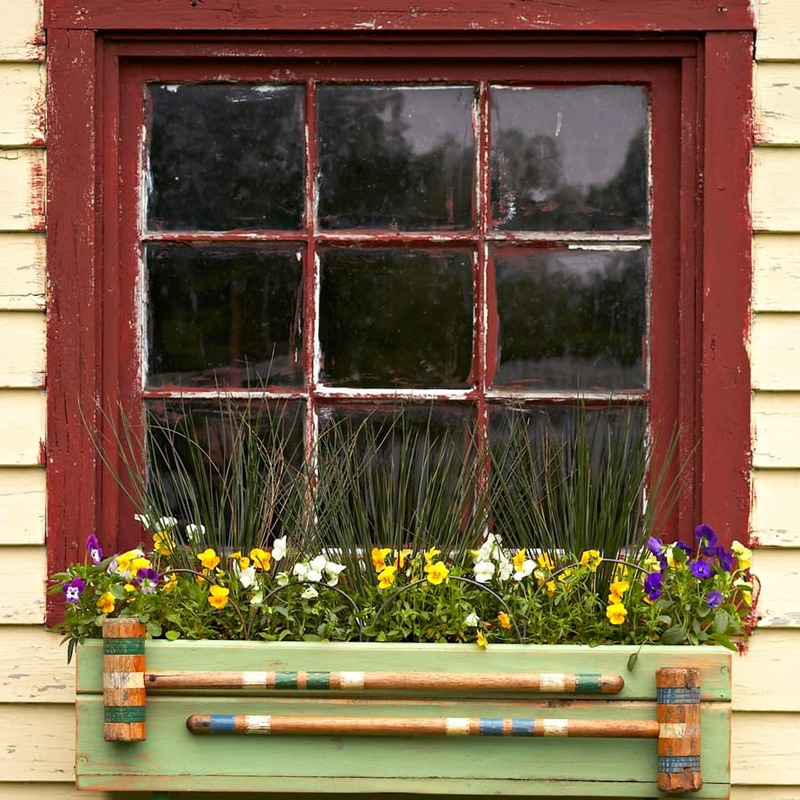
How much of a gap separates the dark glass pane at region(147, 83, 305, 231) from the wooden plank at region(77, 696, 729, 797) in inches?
44.2

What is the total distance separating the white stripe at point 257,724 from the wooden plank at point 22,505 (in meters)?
0.67

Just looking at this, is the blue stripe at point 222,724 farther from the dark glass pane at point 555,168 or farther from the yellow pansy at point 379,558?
the dark glass pane at point 555,168

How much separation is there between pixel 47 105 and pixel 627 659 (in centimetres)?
174

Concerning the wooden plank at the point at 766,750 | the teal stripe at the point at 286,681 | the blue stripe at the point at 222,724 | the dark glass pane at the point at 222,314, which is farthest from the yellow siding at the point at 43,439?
the teal stripe at the point at 286,681

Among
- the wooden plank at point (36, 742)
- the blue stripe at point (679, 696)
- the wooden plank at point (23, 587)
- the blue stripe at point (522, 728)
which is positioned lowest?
the wooden plank at point (36, 742)

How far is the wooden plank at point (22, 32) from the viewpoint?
8.29 ft

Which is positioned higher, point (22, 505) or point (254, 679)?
point (22, 505)

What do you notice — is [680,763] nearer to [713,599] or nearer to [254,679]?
[713,599]

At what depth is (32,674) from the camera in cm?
249

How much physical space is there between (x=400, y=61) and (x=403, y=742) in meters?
1.52

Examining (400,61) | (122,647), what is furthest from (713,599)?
(400,61)

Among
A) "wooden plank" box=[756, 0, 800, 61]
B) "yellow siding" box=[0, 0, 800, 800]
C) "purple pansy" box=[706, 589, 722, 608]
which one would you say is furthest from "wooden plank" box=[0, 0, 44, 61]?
"purple pansy" box=[706, 589, 722, 608]

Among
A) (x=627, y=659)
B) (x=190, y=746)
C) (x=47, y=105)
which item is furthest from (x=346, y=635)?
(x=47, y=105)

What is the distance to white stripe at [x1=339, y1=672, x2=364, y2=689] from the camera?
2.17 m
